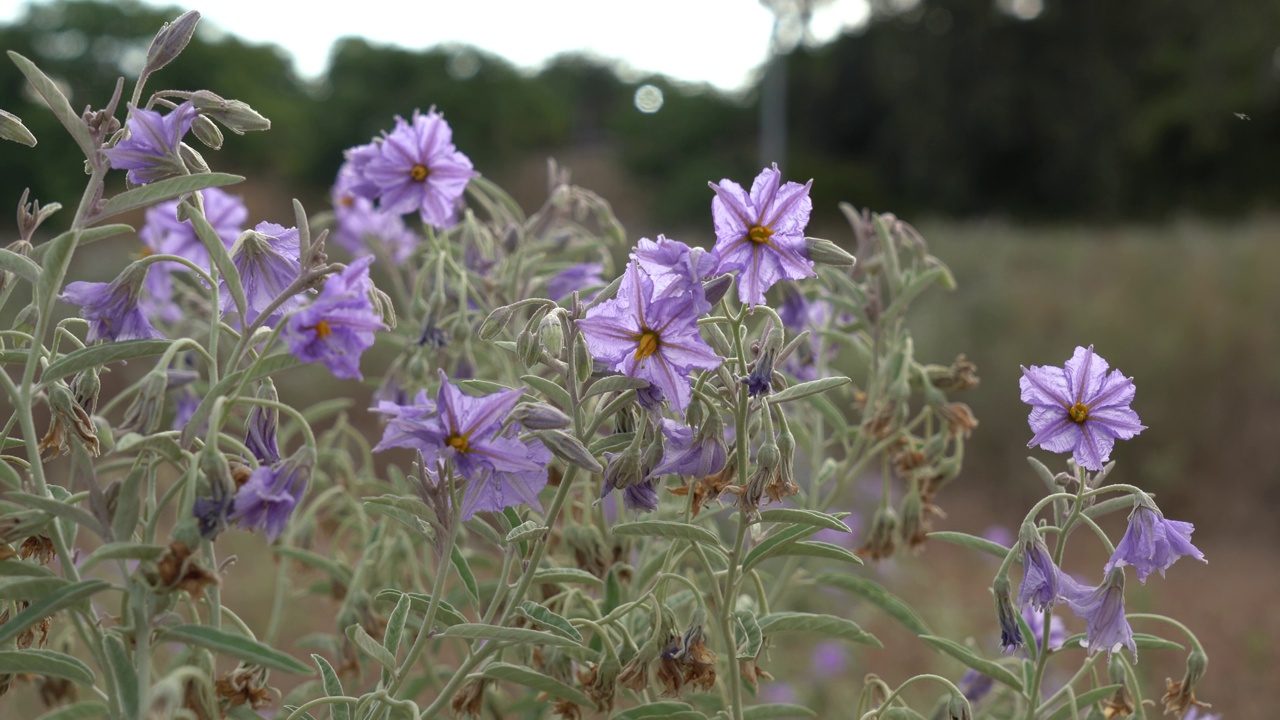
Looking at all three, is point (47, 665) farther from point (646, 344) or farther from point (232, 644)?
point (646, 344)

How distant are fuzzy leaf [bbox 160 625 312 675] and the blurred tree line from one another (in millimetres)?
15822

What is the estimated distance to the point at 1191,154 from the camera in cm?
1936

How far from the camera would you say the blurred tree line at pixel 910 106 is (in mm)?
16969

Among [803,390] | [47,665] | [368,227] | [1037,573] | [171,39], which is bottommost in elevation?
[47,665]

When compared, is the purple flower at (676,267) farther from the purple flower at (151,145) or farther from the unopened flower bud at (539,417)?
the purple flower at (151,145)

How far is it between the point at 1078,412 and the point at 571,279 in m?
0.84

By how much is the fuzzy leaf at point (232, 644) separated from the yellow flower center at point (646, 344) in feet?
1.17

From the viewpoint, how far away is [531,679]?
1.00 m

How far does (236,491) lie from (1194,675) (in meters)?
1.00

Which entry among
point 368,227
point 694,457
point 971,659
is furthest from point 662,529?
point 368,227

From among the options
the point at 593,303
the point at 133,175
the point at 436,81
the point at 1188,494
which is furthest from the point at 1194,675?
the point at 436,81

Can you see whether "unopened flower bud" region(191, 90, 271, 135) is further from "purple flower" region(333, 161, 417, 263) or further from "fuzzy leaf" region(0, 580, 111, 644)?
"purple flower" region(333, 161, 417, 263)

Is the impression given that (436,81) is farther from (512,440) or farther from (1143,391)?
(512,440)

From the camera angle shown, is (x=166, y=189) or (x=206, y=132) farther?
(x=206, y=132)
